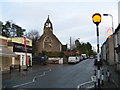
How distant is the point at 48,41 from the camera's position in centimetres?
6694

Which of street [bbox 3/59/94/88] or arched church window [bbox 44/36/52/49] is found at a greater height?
arched church window [bbox 44/36/52/49]

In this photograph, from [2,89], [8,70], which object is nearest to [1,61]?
[8,70]

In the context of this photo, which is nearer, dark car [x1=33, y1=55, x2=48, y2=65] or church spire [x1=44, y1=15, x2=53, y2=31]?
dark car [x1=33, y1=55, x2=48, y2=65]

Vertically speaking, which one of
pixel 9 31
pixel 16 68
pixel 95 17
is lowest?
pixel 16 68

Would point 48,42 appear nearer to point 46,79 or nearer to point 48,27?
point 48,27

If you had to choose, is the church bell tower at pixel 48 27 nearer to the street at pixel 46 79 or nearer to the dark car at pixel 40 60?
the dark car at pixel 40 60

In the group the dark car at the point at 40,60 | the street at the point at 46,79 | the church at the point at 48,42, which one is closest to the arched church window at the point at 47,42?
the church at the point at 48,42

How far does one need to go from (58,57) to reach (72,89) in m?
42.9

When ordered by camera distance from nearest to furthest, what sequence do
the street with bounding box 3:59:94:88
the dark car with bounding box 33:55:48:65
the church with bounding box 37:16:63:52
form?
→ the street with bounding box 3:59:94:88, the dark car with bounding box 33:55:48:65, the church with bounding box 37:16:63:52

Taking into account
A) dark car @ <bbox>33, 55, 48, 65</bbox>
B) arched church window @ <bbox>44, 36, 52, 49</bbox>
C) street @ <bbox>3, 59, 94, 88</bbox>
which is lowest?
street @ <bbox>3, 59, 94, 88</bbox>

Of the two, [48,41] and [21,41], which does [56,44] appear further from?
[21,41]

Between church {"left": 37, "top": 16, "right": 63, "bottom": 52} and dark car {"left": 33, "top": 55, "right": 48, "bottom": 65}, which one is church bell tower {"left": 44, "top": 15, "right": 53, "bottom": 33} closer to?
church {"left": 37, "top": 16, "right": 63, "bottom": 52}

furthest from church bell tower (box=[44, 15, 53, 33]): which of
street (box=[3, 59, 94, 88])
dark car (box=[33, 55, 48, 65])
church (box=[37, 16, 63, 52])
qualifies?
street (box=[3, 59, 94, 88])

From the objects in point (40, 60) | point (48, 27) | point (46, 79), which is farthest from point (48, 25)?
point (46, 79)
